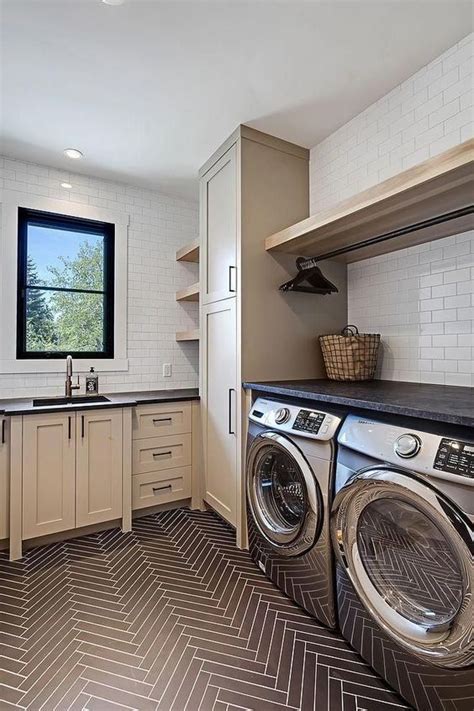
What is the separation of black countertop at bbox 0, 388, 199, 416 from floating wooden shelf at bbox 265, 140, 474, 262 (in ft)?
4.40

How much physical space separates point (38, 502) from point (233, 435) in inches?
50.1

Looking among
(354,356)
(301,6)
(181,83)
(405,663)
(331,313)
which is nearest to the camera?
(405,663)

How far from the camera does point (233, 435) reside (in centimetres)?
241

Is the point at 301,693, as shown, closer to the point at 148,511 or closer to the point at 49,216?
the point at 148,511

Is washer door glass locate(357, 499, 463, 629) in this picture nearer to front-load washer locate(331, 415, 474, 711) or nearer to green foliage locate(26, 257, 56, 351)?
front-load washer locate(331, 415, 474, 711)

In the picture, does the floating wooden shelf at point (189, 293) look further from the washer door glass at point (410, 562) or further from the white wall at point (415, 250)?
the washer door glass at point (410, 562)

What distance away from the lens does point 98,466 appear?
97.7 inches

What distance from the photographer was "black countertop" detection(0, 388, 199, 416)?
7.44ft

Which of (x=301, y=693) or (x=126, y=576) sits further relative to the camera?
(x=126, y=576)

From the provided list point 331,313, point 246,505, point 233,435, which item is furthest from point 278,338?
point 246,505

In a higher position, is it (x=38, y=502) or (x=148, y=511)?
(x=38, y=502)

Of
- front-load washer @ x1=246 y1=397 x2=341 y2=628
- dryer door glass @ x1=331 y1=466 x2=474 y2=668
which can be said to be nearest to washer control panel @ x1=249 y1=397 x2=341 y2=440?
front-load washer @ x1=246 y1=397 x2=341 y2=628

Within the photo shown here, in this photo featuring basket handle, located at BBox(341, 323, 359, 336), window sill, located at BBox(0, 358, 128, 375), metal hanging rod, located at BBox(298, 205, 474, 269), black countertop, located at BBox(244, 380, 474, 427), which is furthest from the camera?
window sill, located at BBox(0, 358, 128, 375)

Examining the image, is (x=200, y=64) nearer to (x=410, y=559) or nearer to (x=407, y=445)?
(x=407, y=445)
